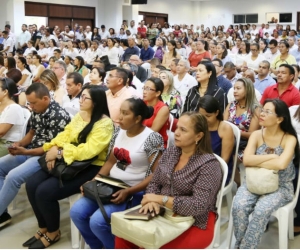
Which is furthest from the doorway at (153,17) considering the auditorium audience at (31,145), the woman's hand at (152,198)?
the woman's hand at (152,198)

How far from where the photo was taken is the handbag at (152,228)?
1907mm

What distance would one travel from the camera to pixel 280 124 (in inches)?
103

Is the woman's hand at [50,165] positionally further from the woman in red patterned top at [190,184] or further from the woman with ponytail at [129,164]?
the woman in red patterned top at [190,184]

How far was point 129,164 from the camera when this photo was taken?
258 centimetres

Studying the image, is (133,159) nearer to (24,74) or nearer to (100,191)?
(100,191)

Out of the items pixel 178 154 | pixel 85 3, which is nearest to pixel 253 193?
pixel 178 154

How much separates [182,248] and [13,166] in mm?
1754

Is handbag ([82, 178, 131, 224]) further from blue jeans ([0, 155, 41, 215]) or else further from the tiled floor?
blue jeans ([0, 155, 41, 215])

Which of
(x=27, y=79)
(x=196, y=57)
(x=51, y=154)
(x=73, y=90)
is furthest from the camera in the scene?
(x=196, y=57)

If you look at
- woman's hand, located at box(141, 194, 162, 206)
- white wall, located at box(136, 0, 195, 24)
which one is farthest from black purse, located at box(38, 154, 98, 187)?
white wall, located at box(136, 0, 195, 24)

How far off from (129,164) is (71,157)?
1.54 feet

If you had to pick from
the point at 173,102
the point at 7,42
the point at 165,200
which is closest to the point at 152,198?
the point at 165,200

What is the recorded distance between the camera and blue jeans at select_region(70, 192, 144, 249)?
2.34 meters

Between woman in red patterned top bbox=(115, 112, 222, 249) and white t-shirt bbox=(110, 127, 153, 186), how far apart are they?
0.29m
